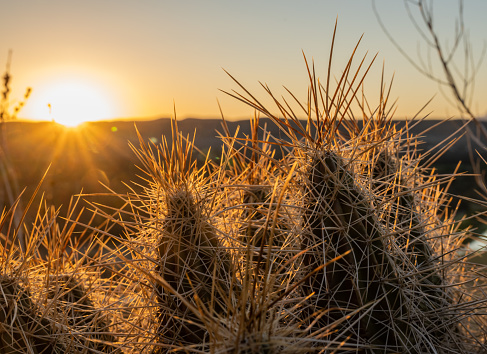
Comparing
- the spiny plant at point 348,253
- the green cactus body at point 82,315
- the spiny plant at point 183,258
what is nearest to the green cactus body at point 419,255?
the spiny plant at point 348,253

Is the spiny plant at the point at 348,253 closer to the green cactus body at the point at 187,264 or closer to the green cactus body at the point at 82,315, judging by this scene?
the green cactus body at the point at 187,264

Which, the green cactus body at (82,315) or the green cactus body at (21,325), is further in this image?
the green cactus body at (82,315)

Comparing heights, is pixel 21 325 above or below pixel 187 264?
below

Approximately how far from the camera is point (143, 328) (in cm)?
107

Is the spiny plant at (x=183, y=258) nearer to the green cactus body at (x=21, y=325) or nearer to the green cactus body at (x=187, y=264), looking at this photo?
the green cactus body at (x=187, y=264)

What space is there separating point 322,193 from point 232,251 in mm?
248

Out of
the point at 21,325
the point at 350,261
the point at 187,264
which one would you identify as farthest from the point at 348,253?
the point at 21,325

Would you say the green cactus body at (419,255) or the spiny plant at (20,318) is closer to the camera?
the spiny plant at (20,318)

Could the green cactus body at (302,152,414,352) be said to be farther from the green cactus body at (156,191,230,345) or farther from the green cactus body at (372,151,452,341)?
the green cactus body at (156,191,230,345)

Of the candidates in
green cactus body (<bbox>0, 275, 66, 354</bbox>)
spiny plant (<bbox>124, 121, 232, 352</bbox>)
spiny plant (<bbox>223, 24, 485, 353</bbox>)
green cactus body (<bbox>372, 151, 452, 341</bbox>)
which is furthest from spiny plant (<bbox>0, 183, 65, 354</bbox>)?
green cactus body (<bbox>372, 151, 452, 341</bbox>)

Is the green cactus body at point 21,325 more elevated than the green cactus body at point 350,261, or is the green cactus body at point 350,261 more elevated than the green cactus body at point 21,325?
the green cactus body at point 350,261

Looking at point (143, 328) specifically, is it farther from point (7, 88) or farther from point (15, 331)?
point (7, 88)

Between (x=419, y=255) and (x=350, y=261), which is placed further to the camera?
(x=419, y=255)

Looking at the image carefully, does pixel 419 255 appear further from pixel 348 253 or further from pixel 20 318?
pixel 20 318
